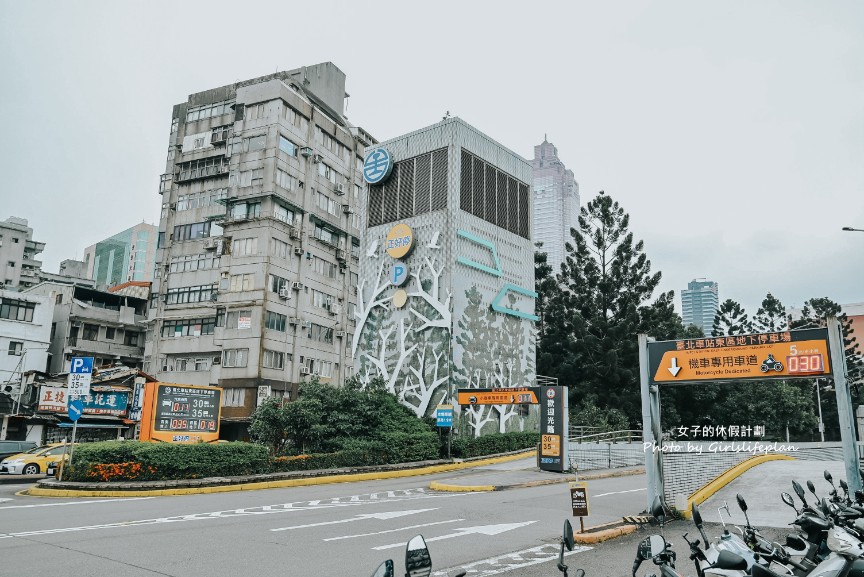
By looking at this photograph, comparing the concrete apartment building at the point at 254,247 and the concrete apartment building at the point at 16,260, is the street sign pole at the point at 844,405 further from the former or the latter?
the concrete apartment building at the point at 16,260

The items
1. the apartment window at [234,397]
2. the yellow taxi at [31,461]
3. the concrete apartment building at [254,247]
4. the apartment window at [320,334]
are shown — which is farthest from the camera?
the apartment window at [320,334]

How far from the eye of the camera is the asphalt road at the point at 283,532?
9.12 meters

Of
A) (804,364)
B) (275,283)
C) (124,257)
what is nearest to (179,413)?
(275,283)

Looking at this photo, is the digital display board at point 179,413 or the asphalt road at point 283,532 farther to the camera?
the digital display board at point 179,413

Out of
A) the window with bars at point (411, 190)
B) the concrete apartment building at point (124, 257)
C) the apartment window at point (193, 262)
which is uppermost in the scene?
the concrete apartment building at point (124, 257)

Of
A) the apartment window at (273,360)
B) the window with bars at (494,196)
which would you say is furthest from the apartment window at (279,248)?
the window with bars at (494,196)

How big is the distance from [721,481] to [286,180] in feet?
122

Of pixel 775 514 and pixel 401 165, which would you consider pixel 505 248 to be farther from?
pixel 775 514

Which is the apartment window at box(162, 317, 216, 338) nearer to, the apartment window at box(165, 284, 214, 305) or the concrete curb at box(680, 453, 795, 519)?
the apartment window at box(165, 284, 214, 305)

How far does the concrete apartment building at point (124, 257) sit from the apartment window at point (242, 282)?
79605 millimetres

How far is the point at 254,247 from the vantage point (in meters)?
45.1

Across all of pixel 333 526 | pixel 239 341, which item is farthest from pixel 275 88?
pixel 333 526

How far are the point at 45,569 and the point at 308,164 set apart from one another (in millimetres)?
42996

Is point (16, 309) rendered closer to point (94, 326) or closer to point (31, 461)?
point (94, 326)
